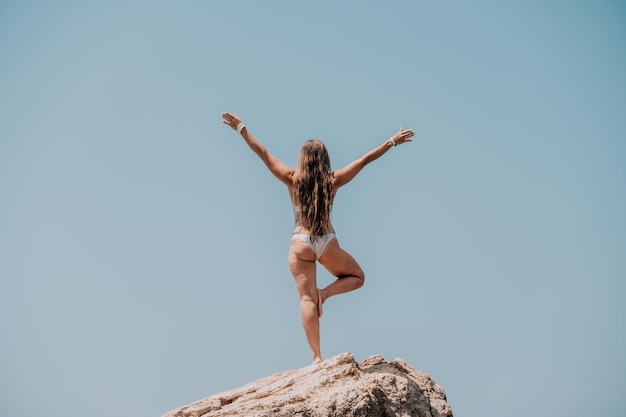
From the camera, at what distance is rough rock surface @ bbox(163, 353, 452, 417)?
35.2 feet

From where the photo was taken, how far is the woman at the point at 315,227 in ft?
39.7

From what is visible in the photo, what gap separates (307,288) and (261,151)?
231 centimetres

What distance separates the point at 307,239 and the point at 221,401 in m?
2.73

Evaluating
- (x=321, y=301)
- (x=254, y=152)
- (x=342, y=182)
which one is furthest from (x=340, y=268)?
(x=254, y=152)

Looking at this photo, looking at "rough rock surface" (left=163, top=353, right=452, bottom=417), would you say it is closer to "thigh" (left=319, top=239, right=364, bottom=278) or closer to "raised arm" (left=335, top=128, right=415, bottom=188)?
"thigh" (left=319, top=239, right=364, bottom=278)

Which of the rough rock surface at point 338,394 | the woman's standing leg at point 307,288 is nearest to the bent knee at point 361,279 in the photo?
the woman's standing leg at point 307,288

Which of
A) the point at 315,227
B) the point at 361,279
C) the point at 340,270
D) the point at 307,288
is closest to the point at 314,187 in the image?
the point at 315,227

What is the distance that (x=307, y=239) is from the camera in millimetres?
12156

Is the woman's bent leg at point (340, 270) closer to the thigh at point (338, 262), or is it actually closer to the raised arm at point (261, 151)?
the thigh at point (338, 262)

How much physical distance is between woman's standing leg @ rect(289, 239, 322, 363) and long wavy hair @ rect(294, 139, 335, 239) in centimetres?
32

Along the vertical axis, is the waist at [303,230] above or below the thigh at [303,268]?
above

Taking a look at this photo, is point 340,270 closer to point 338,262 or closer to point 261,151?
point 338,262

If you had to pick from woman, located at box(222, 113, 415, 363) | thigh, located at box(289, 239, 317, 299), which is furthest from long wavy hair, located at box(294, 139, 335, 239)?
thigh, located at box(289, 239, 317, 299)

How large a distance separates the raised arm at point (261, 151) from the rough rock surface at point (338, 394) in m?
3.00
